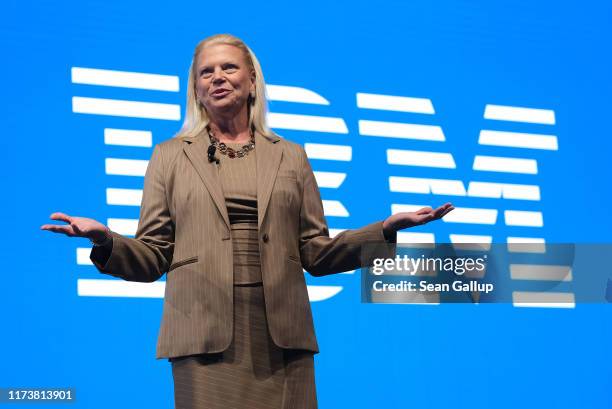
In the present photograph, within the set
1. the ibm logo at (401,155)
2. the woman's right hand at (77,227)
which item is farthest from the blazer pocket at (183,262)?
the ibm logo at (401,155)

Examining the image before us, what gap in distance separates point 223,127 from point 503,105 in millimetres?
1873

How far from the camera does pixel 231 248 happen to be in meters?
2.13

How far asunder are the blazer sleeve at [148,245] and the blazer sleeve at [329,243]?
0.34 m

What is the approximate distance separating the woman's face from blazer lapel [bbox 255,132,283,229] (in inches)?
4.3

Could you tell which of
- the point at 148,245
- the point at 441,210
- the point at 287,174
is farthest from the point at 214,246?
the point at 441,210

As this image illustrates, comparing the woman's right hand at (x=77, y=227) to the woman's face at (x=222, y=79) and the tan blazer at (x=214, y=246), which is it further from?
the woman's face at (x=222, y=79)

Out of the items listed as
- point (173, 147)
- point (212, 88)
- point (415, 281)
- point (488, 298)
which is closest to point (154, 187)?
point (173, 147)

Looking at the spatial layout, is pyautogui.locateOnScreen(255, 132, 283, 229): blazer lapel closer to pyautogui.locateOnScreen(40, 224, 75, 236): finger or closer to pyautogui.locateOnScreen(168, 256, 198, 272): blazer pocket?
pyautogui.locateOnScreen(168, 256, 198, 272): blazer pocket

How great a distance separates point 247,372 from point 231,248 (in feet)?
0.94

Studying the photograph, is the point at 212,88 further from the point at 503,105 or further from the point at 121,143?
the point at 503,105

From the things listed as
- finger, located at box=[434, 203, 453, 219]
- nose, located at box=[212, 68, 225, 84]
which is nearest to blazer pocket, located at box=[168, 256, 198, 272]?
nose, located at box=[212, 68, 225, 84]

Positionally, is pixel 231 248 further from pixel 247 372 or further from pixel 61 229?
pixel 61 229

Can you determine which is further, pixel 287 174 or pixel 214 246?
pixel 287 174

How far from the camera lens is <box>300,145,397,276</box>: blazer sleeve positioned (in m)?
2.24
